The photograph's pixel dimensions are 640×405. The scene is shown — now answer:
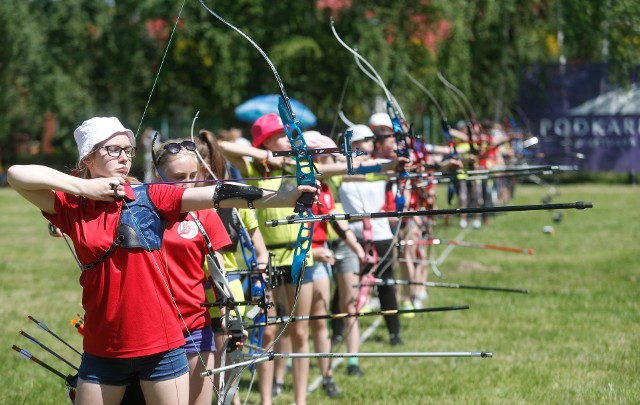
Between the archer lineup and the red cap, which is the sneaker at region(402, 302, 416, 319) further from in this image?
the red cap

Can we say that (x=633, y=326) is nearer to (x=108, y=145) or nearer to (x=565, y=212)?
(x=108, y=145)

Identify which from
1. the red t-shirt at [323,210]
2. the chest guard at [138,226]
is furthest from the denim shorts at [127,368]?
the red t-shirt at [323,210]

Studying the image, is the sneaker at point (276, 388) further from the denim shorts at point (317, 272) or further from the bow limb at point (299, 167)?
the bow limb at point (299, 167)

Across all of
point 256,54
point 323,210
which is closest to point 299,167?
point 323,210

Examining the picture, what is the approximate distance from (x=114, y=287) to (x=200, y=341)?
0.94 metres

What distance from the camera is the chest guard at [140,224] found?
3.41 m

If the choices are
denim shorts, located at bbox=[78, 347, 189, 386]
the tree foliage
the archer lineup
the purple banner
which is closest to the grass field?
the archer lineup

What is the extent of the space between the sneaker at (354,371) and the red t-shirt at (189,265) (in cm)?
258

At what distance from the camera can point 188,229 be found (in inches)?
166

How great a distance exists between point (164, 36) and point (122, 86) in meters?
5.38

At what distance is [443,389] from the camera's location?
20.4 feet

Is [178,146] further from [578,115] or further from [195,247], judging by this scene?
[578,115]

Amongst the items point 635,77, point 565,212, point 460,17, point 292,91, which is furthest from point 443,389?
point 292,91

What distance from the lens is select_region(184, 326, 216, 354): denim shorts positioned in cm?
423
